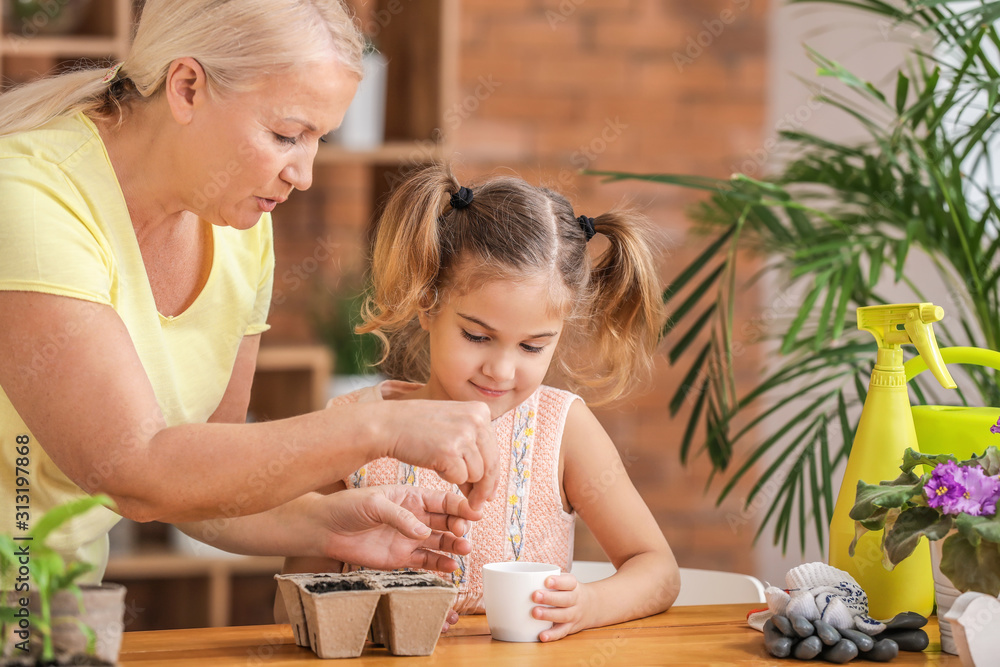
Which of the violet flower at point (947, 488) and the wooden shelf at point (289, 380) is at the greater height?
the wooden shelf at point (289, 380)

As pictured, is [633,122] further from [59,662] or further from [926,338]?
[59,662]

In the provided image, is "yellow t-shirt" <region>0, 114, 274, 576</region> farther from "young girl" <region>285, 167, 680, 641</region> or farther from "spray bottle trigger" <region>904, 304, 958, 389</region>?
"spray bottle trigger" <region>904, 304, 958, 389</region>

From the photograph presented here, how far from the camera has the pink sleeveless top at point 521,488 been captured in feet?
4.78

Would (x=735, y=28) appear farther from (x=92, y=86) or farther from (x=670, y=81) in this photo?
(x=92, y=86)

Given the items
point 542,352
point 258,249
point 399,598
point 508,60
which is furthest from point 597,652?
point 508,60

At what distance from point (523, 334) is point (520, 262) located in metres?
0.11

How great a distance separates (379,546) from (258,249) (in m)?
0.47

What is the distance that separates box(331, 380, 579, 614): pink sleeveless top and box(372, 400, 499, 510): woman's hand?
1.58ft

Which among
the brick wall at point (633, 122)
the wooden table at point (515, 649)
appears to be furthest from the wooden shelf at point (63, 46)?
the wooden table at point (515, 649)

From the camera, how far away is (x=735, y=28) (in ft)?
10.5

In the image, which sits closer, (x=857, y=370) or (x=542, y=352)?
(x=542, y=352)

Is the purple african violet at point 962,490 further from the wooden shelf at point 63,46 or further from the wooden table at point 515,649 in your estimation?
the wooden shelf at point 63,46

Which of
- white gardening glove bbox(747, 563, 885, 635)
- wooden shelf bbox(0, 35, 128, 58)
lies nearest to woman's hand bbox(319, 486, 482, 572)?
white gardening glove bbox(747, 563, 885, 635)

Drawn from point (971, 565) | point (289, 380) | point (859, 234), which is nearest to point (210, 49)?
point (971, 565)
